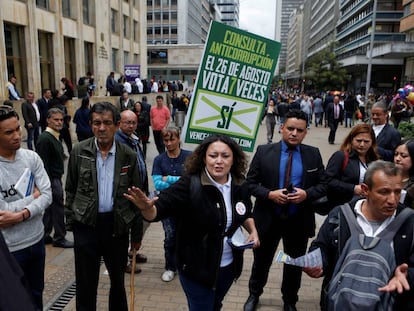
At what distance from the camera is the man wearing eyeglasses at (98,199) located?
3.20m

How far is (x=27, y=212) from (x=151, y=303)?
1761 millimetres

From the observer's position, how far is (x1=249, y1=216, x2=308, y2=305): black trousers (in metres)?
3.83

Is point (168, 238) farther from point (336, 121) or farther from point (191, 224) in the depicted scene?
point (336, 121)

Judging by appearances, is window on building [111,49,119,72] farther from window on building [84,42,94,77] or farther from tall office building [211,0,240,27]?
tall office building [211,0,240,27]

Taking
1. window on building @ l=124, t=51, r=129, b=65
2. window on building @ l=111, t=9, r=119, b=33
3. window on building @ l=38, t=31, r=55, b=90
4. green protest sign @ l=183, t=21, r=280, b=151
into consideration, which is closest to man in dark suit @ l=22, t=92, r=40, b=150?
green protest sign @ l=183, t=21, r=280, b=151

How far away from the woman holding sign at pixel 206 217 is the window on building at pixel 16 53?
20.0 metres

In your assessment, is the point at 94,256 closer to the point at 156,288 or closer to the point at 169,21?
the point at 156,288

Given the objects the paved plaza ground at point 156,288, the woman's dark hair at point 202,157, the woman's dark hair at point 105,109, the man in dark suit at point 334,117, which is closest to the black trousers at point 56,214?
the paved plaza ground at point 156,288

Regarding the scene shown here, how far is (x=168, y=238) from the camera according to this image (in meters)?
4.50

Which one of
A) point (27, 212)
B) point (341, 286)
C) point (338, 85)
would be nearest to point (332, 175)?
point (341, 286)

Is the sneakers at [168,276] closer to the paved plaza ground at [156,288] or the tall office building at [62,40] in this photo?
the paved plaza ground at [156,288]

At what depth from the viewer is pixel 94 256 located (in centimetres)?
330

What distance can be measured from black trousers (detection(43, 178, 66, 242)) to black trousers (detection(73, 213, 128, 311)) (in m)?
2.15

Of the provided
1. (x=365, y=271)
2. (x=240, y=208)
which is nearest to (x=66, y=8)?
(x=240, y=208)
